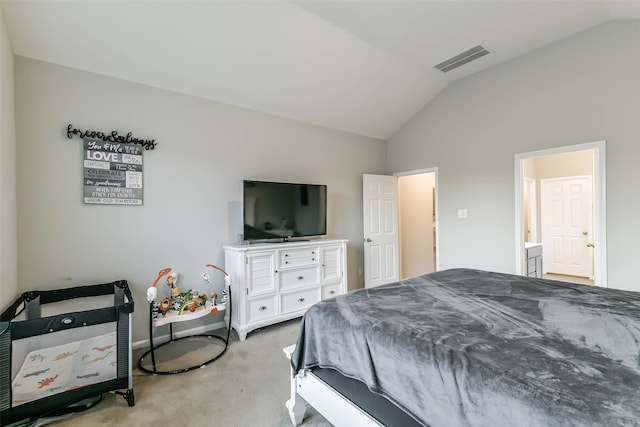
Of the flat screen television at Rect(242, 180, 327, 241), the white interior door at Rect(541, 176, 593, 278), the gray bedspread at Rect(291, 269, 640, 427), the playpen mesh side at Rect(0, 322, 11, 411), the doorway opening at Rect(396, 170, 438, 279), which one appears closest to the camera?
the gray bedspread at Rect(291, 269, 640, 427)

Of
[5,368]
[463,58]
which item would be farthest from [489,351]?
[463,58]

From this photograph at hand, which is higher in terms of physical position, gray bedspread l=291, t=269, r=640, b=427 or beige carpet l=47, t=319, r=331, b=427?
gray bedspread l=291, t=269, r=640, b=427

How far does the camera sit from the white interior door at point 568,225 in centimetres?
502

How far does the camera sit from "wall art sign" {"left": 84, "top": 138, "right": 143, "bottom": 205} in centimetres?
249

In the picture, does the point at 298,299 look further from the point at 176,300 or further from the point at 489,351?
the point at 489,351

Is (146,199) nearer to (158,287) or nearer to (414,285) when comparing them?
(158,287)

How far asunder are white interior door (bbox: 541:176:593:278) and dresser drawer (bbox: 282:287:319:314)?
16.4ft

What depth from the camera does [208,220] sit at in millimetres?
3133

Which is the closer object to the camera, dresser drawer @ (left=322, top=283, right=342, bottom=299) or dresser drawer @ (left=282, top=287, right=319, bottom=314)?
dresser drawer @ (left=282, top=287, right=319, bottom=314)

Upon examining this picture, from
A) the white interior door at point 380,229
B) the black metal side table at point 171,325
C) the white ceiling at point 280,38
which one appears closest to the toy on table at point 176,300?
the black metal side table at point 171,325

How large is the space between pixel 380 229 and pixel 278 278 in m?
2.15

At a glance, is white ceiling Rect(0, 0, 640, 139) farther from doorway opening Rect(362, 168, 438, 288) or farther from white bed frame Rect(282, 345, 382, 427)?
white bed frame Rect(282, 345, 382, 427)

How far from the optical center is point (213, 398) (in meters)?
1.98

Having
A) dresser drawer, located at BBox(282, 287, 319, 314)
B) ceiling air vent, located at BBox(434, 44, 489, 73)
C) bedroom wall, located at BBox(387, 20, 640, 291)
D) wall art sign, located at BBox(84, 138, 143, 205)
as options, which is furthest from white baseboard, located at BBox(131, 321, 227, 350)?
ceiling air vent, located at BBox(434, 44, 489, 73)
